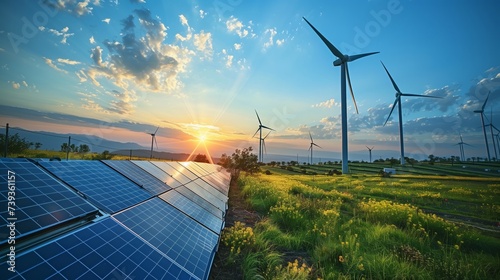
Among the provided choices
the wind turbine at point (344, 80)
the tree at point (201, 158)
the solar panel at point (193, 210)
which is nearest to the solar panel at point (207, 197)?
the solar panel at point (193, 210)

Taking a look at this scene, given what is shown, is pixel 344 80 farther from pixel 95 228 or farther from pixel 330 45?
pixel 95 228

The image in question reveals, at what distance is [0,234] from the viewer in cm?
276

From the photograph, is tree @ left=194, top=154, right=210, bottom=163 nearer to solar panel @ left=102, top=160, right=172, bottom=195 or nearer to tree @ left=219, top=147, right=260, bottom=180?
tree @ left=219, top=147, right=260, bottom=180

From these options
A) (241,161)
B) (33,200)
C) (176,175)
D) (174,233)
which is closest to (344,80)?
(241,161)

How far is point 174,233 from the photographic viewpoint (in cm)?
528

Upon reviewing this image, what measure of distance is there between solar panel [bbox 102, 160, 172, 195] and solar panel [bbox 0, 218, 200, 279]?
3.37 meters

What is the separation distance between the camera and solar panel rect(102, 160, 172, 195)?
7570 mm

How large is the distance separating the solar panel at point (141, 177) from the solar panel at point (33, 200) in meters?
2.89

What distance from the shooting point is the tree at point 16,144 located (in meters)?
22.3

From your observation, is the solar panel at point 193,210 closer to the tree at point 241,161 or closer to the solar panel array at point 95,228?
the solar panel array at point 95,228

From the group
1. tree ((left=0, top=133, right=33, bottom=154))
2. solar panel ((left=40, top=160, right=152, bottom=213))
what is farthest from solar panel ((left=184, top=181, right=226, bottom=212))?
tree ((left=0, top=133, right=33, bottom=154))

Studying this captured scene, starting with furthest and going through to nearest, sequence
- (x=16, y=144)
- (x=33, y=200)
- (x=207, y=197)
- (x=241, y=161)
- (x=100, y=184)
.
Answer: (x=241, y=161), (x=16, y=144), (x=207, y=197), (x=100, y=184), (x=33, y=200)

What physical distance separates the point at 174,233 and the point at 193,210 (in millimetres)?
2291

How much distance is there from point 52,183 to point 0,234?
2030mm
